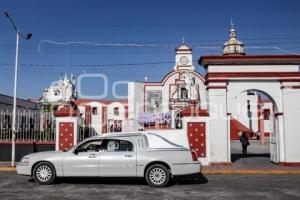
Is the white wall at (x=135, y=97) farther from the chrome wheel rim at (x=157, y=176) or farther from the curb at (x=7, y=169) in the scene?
the chrome wheel rim at (x=157, y=176)

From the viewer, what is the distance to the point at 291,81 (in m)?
17.5

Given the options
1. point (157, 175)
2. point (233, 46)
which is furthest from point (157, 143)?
point (233, 46)

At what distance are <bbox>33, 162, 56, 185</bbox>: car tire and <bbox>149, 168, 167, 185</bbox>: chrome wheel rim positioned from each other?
286cm

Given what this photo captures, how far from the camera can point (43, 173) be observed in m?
11.7

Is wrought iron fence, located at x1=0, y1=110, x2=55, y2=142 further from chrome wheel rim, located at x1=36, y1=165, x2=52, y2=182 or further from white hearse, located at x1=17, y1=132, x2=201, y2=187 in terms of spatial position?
chrome wheel rim, located at x1=36, y1=165, x2=52, y2=182

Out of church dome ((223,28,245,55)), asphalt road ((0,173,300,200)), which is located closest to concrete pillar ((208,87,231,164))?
asphalt road ((0,173,300,200))

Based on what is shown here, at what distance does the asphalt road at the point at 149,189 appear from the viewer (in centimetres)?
988

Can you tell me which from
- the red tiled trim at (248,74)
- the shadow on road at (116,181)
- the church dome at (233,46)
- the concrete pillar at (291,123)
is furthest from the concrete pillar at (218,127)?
the church dome at (233,46)

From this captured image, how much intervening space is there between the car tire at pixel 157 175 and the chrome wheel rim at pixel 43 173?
2.86 metres

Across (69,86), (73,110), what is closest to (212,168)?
(73,110)

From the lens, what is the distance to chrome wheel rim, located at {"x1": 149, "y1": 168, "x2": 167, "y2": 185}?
11383mm

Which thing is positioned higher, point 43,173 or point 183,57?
point 183,57

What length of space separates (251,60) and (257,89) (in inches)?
51.0

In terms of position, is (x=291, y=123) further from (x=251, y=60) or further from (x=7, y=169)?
(x=7, y=169)
